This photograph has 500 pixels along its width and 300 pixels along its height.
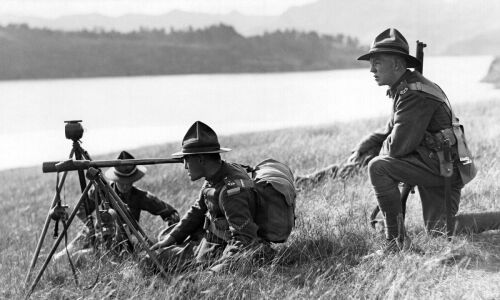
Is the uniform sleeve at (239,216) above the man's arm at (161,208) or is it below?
above

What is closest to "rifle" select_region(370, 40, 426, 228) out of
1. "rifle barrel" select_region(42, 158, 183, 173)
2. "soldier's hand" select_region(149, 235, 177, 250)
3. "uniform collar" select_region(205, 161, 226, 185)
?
"uniform collar" select_region(205, 161, 226, 185)

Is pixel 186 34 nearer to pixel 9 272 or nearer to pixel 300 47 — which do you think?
pixel 300 47

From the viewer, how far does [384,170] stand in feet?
18.5

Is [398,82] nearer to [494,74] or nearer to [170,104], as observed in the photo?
[170,104]

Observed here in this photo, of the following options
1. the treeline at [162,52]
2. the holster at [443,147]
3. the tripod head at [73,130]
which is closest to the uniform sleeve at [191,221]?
the tripod head at [73,130]

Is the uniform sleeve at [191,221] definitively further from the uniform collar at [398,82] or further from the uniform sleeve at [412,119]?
the uniform collar at [398,82]

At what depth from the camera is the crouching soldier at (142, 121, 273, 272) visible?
530 centimetres

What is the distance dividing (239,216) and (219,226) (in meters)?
0.38

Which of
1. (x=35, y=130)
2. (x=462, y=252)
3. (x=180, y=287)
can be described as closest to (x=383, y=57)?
(x=462, y=252)

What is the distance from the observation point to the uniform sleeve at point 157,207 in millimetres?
7082

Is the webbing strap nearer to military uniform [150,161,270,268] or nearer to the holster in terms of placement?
the holster

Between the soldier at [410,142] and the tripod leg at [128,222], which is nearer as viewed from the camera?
the tripod leg at [128,222]

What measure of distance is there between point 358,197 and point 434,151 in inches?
85.4

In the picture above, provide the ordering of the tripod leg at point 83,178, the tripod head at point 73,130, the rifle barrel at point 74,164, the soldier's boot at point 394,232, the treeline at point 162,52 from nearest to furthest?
the rifle barrel at point 74,164 < the soldier's boot at point 394,232 < the tripod head at point 73,130 < the tripod leg at point 83,178 < the treeline at point 162,52
